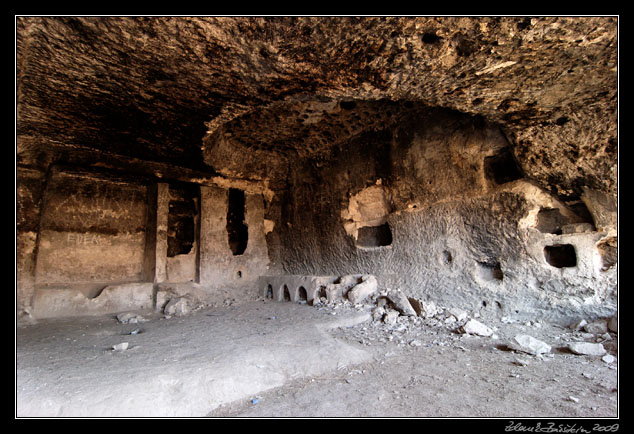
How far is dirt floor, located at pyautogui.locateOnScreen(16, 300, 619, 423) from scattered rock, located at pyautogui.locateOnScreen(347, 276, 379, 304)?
2.85ft

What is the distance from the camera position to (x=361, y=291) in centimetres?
505

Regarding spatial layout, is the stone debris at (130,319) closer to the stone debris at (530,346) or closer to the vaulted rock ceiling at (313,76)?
the vaulted rock ceiling at (313,76)

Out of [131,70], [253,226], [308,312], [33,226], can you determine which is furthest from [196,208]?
[131,70]

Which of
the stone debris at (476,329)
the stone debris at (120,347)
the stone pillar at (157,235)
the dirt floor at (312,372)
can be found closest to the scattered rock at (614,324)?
the dirt floor at (312,372)

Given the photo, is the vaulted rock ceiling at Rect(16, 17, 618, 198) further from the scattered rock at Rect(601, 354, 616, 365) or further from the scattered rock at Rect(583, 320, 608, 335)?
the scattered rock at Rect(601, 354, 616, 365)

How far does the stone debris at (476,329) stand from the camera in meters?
3.66

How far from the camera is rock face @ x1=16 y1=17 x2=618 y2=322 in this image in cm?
253

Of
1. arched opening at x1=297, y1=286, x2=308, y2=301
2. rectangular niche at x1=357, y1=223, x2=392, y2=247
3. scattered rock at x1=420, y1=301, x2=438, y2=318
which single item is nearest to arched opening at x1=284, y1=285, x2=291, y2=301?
arched opening at x1=297, y1=286, x2=308, y2=301

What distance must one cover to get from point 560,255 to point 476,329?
1.35 metres

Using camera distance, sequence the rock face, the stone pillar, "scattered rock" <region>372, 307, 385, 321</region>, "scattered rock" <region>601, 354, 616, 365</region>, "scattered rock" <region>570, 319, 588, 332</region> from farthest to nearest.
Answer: the stone pillar
"scattered rock" <region>372, 307, 385, 321</region>
"scattered rock" <region>570, 319, 588, 332</region>
"scattered rock" <region>601, 354, 616, 365</region>
the rock face

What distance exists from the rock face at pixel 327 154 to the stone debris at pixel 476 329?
0.48m

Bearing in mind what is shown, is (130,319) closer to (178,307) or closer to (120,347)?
Answer: (178,307)

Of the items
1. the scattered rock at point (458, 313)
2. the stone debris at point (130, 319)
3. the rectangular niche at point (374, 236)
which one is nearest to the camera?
the scattered rock at point (458, 313)

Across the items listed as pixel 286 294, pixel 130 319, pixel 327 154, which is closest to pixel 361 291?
pixel 286 294
